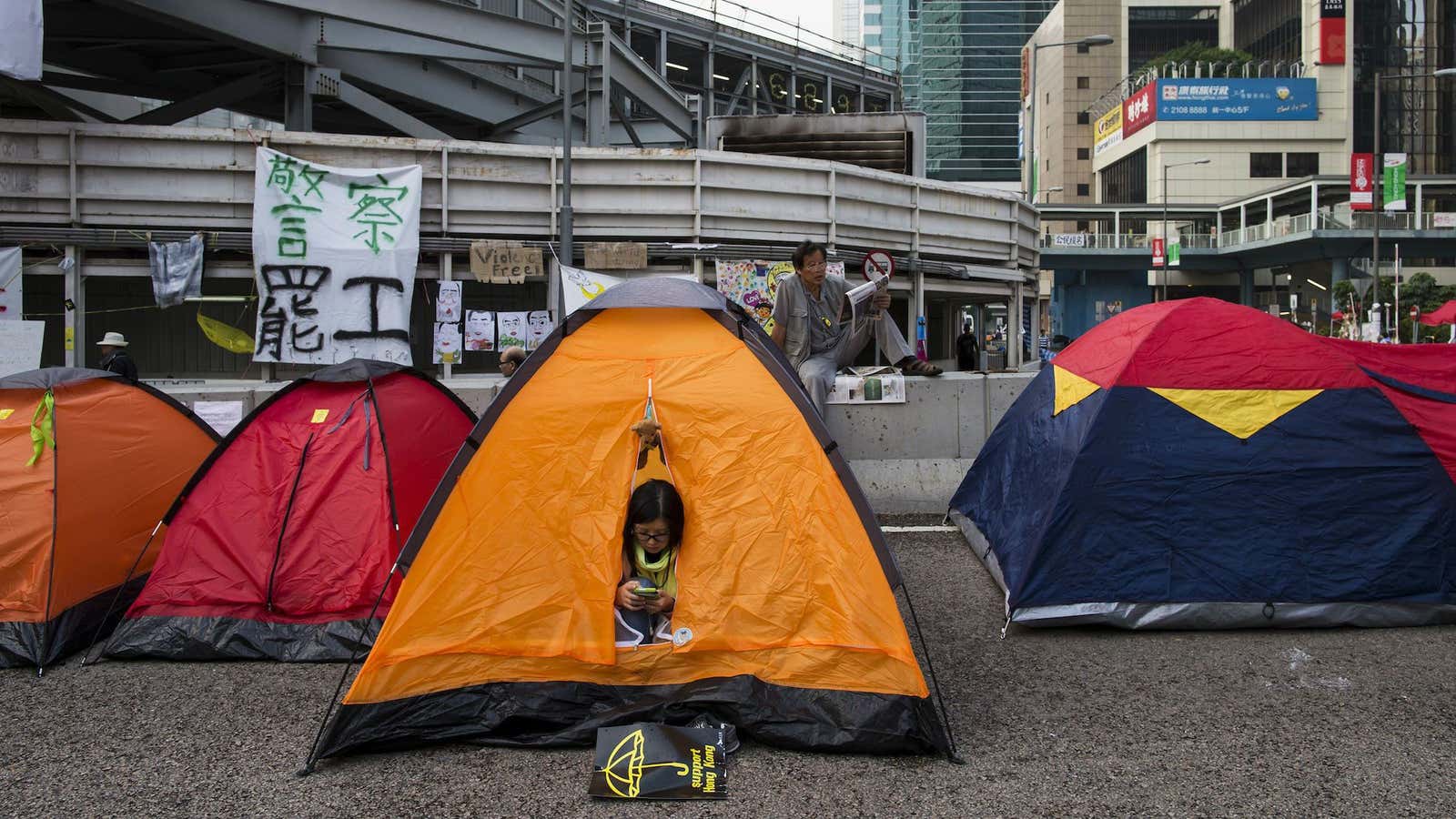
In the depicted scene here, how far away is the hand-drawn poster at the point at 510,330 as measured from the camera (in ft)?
44.9

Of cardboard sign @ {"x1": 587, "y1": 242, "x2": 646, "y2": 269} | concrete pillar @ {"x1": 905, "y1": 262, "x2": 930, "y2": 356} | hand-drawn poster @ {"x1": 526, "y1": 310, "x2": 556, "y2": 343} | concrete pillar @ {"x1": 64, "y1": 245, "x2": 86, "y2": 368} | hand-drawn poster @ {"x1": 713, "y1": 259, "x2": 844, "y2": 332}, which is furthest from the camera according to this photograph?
concrete pillar @ {"x1": 905, "y1": 262, "x2": 930, "y2": 356}

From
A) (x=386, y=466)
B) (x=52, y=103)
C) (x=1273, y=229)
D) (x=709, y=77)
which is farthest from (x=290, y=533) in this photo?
(x=1273, y=229)

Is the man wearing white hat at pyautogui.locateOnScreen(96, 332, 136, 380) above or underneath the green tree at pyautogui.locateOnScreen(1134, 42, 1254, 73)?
underneath

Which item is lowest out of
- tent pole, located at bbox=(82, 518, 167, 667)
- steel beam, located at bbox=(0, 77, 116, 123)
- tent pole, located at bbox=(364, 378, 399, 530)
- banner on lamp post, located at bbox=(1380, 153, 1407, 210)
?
tent pole, located at bbox=(82, 518, 167, 667)

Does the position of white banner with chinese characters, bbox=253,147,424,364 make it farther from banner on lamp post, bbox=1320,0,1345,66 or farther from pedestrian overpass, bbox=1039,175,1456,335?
banner on lamp post, bbox=1320,0,1345,66

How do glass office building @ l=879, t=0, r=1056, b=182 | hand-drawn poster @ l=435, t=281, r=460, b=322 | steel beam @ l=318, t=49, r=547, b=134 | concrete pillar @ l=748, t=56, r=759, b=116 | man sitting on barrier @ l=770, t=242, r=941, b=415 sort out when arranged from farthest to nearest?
glass office building @ l=879, t=0, r=1056, b=182
concrete pillar @ l=748, t=56, r=759, b=116
steel beam @ l=318, t=49, r=547, b=134
hand-drawn poster @ l=435, t=281, r=460, b=322
man sitting on barrier @ l=770, t=242, r=941, b=415

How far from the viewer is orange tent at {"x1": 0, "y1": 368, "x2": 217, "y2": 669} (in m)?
5.35

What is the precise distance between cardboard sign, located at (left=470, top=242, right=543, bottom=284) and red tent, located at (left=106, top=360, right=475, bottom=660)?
7530 mm

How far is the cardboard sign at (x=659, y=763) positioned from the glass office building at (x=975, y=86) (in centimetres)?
13097

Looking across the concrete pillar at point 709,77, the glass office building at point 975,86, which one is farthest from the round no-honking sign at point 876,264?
the glass office building at point 975,86

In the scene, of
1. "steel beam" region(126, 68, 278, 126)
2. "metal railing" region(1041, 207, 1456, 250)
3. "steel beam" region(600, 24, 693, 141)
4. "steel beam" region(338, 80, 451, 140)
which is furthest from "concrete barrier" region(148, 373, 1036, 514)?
"metal railing" region(1041, 207, 1456, 250)

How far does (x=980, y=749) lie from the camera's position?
4207 mm

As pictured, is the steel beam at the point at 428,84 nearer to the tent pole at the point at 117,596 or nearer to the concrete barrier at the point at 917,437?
the concrete barrier at the point at 917,437

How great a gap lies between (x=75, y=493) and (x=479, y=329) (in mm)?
8125
